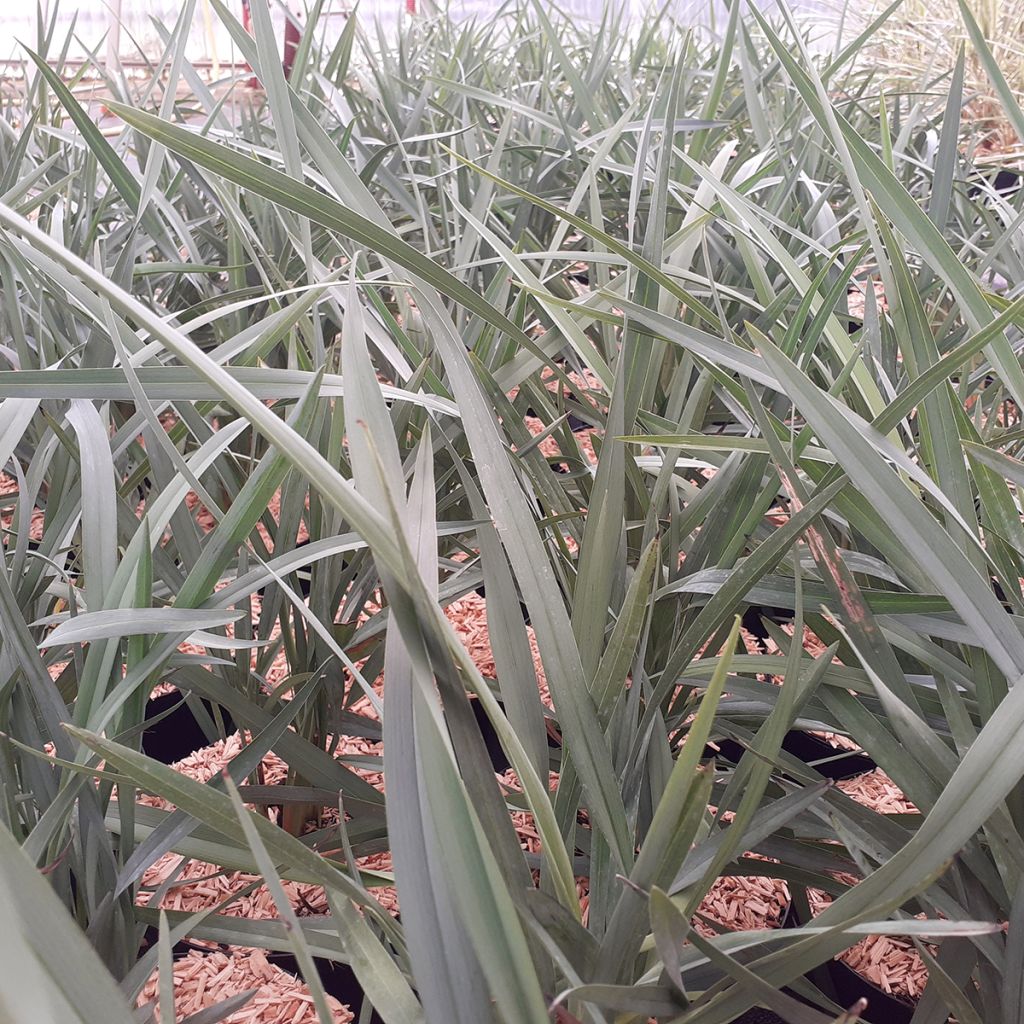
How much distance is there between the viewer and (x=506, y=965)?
186 millimetres

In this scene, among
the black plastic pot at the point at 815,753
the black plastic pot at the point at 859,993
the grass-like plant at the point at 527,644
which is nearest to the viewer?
the grass-like plant at the point at 527,644

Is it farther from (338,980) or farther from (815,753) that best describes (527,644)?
(815,753)

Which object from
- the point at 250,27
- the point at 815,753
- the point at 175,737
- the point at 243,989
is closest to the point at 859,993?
the point at 815,753

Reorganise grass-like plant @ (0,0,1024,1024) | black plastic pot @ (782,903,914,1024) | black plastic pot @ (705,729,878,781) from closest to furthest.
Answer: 1. grass-like plant @ (0,0,1024,1024)
2. black plastic pot @ (782,903,914,1024)
3. black plastic pot @ (705,729,878,781)

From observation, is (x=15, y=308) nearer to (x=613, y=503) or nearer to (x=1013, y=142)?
(x=613, y=503)

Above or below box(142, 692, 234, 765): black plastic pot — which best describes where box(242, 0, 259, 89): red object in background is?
above

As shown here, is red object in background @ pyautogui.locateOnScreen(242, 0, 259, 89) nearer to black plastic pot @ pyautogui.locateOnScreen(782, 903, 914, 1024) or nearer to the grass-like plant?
the grass-like plant

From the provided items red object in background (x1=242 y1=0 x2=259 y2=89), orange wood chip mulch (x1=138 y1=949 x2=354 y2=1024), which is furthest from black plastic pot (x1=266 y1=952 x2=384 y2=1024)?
red object in background (x1=242 y1=0 x2=259 y2=89)

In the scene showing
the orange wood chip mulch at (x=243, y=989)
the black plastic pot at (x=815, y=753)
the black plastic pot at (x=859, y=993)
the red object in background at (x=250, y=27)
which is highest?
the red object in background at (x=250, y=27)

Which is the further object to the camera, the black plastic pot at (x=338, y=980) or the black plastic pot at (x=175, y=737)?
the black plastic pot at (x=175, y=737)

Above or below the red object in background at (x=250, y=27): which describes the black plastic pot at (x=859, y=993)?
below

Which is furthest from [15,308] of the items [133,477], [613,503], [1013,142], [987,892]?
[1013,142]

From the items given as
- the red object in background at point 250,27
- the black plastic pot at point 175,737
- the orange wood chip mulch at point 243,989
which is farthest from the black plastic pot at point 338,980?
the red object in background at point 250,27

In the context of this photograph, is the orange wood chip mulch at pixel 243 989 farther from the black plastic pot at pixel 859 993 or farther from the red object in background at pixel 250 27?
the red object in background at pixel 250 27
